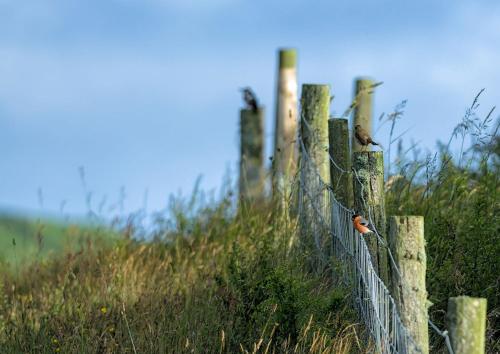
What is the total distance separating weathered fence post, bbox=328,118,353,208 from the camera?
6.88 metres

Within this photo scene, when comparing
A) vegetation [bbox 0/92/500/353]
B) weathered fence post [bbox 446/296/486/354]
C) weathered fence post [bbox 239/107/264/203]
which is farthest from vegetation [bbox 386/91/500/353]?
weathered fence post [bbox 239/107/264/203]

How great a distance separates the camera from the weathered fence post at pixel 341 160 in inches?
271

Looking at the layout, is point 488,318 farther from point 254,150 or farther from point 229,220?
point 254,150

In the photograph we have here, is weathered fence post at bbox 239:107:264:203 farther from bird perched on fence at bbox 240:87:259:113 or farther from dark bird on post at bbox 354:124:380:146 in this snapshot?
dark bird on post at bbox 354:124:380:146

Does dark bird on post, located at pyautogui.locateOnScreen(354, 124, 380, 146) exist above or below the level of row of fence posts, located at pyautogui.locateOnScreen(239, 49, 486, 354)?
above

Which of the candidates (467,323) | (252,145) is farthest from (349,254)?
(252,145)

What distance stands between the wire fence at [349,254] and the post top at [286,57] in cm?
462

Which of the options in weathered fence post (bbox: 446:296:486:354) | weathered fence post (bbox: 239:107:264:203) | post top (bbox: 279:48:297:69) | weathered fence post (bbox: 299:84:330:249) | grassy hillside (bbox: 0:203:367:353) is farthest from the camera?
post top (bbox: 279:48:297:69)

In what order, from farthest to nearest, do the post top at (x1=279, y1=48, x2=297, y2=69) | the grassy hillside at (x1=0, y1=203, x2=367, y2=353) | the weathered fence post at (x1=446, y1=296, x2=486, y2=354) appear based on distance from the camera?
the post top at (x1=279, y1=48, x2=297, y2=69), the grassy hillside at (x1=0, y1=203, x2=367, y2=353), the weathered fence post at (x1=446, y1=296, x2=486, y2=354)

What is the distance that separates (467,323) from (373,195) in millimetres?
1717

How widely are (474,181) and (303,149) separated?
5.87 feet

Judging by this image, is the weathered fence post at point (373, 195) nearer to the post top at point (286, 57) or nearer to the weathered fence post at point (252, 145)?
the weathered fence post at point (252, 145)

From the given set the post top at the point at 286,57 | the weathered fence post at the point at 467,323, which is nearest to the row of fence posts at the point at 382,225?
the weathered fence post at the point at 467,323

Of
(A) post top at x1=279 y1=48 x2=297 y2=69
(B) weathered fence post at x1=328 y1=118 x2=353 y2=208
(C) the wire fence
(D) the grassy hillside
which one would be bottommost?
(D) the grassy hillside
